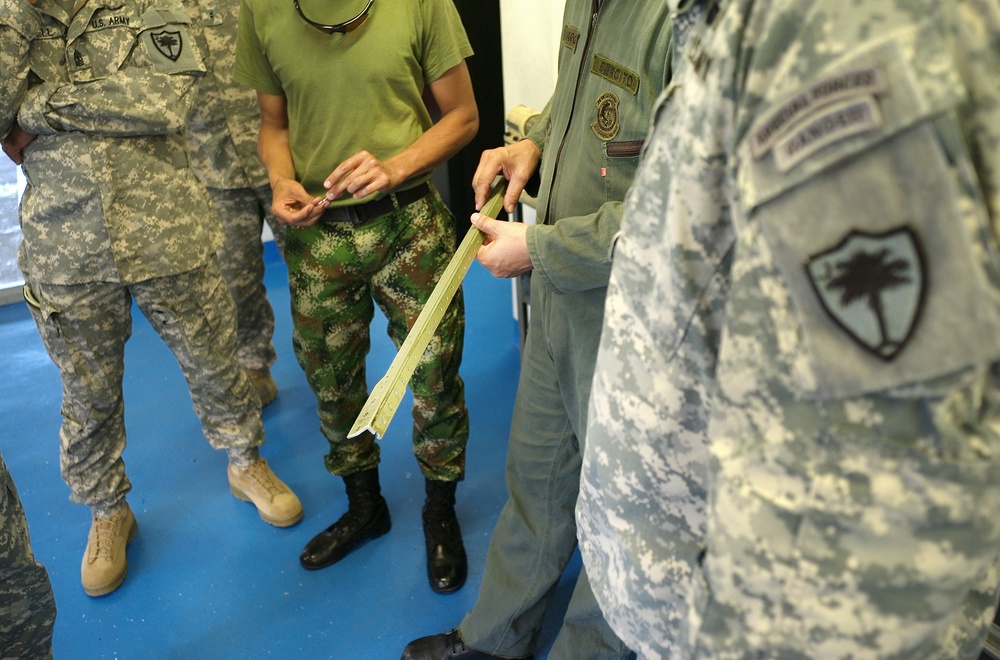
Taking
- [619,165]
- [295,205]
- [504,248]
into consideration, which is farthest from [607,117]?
[295,205]

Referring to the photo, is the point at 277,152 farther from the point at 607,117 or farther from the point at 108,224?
the point at 607,117

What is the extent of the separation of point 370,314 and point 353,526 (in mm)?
620

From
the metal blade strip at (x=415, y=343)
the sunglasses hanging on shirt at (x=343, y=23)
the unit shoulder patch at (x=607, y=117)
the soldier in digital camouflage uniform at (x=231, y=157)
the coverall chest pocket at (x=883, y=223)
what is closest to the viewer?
→ the coverall chest pocket at (x=883, y=223)

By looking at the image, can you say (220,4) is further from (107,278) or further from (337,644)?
(337,644)

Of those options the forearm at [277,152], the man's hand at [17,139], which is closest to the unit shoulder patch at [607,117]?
the forearm at [277,152]

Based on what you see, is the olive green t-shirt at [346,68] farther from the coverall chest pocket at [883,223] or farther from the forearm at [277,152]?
the coverall chest pocket at [883,223]

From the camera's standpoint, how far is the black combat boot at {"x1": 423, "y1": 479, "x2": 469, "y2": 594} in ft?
6.72

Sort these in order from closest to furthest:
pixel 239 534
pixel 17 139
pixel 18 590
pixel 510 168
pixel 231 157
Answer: pixel 18 590, pixel 510 168, pixel 17 139, pixel 239 534, pixel 231 157

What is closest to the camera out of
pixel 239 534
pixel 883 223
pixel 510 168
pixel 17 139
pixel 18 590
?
pixel 883 223

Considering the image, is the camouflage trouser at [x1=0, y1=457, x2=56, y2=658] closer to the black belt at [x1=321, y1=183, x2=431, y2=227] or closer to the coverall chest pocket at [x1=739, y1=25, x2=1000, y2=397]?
the black belt at [x1=321, y1=183, x2=431, y2=227]

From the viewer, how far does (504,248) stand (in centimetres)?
139

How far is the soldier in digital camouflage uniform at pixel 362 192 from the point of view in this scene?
180 cm

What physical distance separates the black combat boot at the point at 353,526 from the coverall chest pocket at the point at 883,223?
1792mm

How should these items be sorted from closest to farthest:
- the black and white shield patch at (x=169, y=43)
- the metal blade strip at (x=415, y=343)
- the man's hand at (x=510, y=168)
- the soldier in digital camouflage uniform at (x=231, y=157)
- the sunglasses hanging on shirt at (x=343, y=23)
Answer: the metal blade strip at (x=415, y=343) < the man's hand at (x=510, y=168) < the sunglasses hanging on shirt at (x=343, y=23) < the black and white shield patch at (x=169, y=43) < the soldier in digital camouflage uniform at (x=231, y=157)
